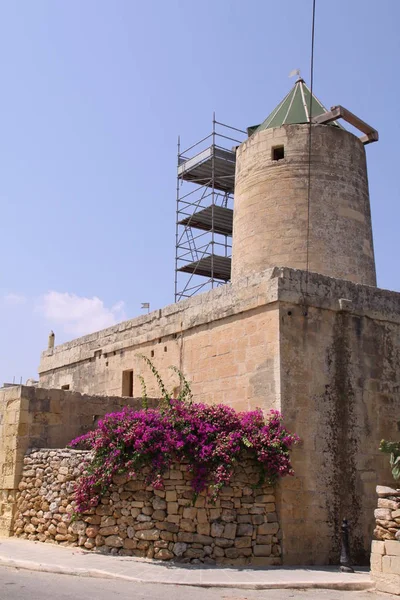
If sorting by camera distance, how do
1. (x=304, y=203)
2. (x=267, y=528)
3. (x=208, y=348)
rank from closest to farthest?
(x=267, y=528), (x=208, y=348), (x=304, y=203)

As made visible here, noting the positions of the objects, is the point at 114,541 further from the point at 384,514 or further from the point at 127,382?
the point at 127,382

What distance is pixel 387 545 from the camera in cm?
868

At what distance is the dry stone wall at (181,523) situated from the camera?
9.72 m

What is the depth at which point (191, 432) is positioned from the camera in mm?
10227

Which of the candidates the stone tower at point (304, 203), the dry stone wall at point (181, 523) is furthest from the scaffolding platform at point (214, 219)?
the dry stone wall at point (181, 523)

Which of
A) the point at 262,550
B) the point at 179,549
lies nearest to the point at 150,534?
the point at 179,549

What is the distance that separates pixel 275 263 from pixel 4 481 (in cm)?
622

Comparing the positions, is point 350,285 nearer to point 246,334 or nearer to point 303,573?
point 246,334

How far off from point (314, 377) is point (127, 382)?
16.7ft

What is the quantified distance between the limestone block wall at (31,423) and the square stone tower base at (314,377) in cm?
210

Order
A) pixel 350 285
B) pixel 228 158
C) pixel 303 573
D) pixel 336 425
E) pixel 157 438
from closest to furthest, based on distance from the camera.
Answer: pixel 303 573, pixel 157 438, pixel 336 425, pixel 350 285, pixel 228 158

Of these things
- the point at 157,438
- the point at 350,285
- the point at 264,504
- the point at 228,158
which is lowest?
the point at 264,504

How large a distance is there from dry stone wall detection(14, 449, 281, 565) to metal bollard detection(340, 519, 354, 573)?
907 millimetres

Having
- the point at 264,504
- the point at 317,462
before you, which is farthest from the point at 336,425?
the point at 264,504
